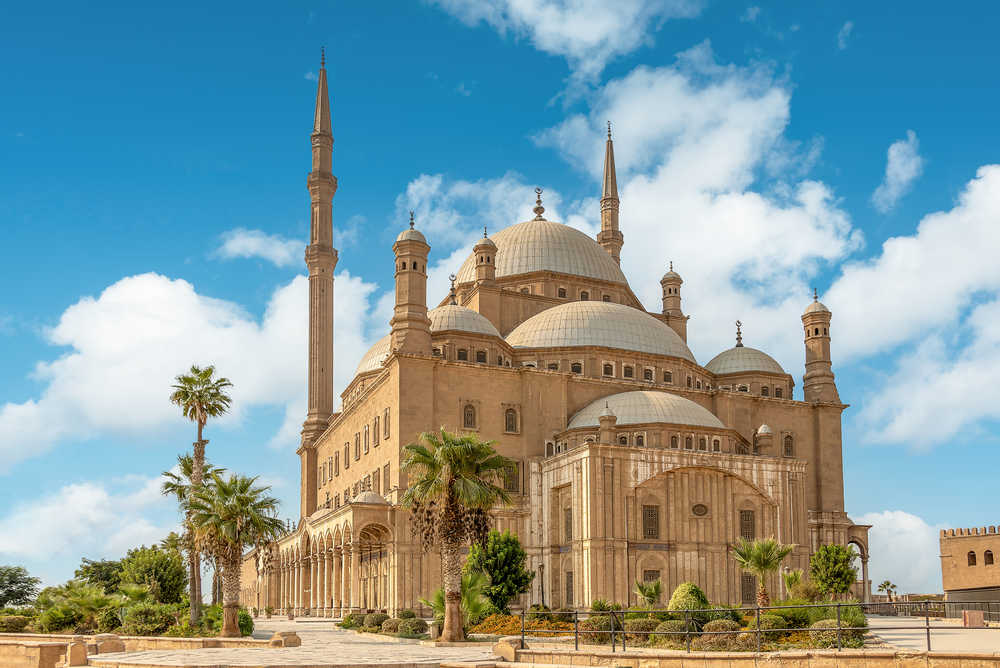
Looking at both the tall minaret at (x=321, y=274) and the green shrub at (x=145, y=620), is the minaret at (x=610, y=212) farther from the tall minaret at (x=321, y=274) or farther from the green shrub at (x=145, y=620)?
the green shrub at (x=145, y=620)

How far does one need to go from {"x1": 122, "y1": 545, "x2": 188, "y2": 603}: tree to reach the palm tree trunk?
17.6m

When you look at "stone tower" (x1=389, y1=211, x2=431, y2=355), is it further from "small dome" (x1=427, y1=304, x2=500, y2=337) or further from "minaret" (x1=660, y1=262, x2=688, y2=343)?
"minaret" (x1=660, y1=262, x2=688, y2=343)

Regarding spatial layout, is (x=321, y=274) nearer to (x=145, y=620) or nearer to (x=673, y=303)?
(x=673, y=303)

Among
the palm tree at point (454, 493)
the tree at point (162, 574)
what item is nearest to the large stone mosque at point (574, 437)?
the tree at point (162, 574)

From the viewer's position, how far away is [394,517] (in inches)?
1720

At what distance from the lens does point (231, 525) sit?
31594 mm

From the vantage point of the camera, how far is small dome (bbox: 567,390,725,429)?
1827 inches

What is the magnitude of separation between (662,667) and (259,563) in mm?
55396

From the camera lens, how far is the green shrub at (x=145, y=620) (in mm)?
32812

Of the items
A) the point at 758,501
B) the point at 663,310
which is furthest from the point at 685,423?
the point at 663,310

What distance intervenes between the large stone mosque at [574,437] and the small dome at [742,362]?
0.11m

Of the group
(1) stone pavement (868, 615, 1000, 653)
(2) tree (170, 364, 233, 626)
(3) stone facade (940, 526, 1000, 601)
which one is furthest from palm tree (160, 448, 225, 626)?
(3) stone facade (940, 526, 1000, 601)

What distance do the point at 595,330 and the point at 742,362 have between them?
10.8 metres

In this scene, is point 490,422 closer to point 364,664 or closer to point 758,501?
point 758,501
